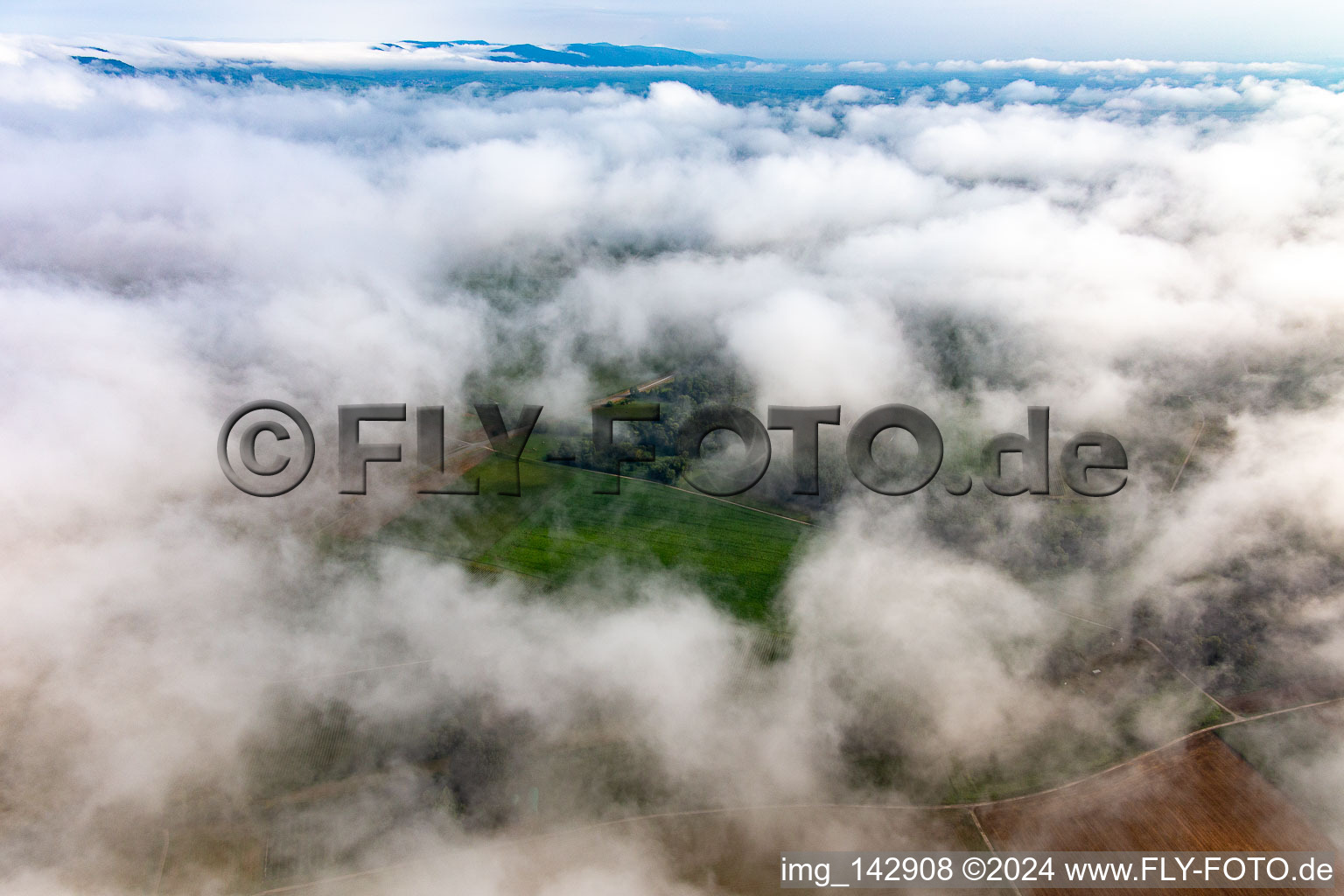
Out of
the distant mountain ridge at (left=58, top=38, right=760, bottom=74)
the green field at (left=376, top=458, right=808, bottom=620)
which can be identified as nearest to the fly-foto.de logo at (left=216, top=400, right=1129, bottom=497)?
the green field at (left=376, top=458, right=808, bottom=620)

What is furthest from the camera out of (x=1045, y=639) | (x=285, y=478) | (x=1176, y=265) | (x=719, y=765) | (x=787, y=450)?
(x=1176, y=265)

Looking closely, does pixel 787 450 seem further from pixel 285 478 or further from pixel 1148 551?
pixel 285 478

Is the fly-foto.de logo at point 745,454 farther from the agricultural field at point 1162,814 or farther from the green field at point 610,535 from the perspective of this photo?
the agricultural field at point 1162,814

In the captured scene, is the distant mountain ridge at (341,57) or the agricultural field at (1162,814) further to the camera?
the distant mountain ridge at (341,57)

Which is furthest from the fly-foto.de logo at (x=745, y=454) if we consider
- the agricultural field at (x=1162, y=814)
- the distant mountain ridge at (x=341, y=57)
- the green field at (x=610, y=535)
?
the distant mountain ridge at (x=341, y=57)

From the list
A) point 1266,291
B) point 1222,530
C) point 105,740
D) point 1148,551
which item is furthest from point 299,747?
point 1266,291

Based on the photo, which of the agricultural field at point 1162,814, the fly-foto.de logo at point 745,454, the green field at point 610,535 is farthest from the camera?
the fly-foto.de logo at point 745,454
